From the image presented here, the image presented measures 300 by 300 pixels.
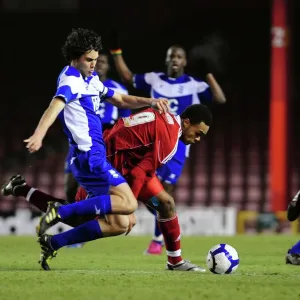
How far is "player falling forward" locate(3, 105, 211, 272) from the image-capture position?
6062 mm

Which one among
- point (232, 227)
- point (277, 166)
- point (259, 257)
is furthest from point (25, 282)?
point (277, 166)

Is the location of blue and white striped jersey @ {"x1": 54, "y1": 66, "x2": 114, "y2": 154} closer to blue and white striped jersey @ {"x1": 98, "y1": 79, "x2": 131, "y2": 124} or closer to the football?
the football

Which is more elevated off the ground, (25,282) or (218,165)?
(25,282)

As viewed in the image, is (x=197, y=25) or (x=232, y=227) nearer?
(x=232, y=227)

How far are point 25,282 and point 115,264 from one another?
5.71ft

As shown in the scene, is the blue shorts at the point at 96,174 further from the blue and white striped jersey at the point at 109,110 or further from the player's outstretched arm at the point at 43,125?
the blue and white striped jersey at the point at 109,110

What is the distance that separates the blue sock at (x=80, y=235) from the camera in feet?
19.7

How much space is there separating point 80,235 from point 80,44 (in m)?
1.23

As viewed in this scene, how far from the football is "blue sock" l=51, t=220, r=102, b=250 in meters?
0.75

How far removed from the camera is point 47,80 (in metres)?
16.6

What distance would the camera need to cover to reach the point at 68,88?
594 cm

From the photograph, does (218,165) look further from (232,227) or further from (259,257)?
(259,257)

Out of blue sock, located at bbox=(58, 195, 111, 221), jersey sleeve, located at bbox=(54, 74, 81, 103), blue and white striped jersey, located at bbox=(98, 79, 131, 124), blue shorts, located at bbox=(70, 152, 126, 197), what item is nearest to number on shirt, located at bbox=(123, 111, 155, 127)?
blue shorts, located at bbox=(70, 152, 126, 197)

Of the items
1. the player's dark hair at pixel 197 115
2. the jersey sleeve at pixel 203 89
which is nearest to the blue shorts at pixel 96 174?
the player's dark hair at pixel 197 115
